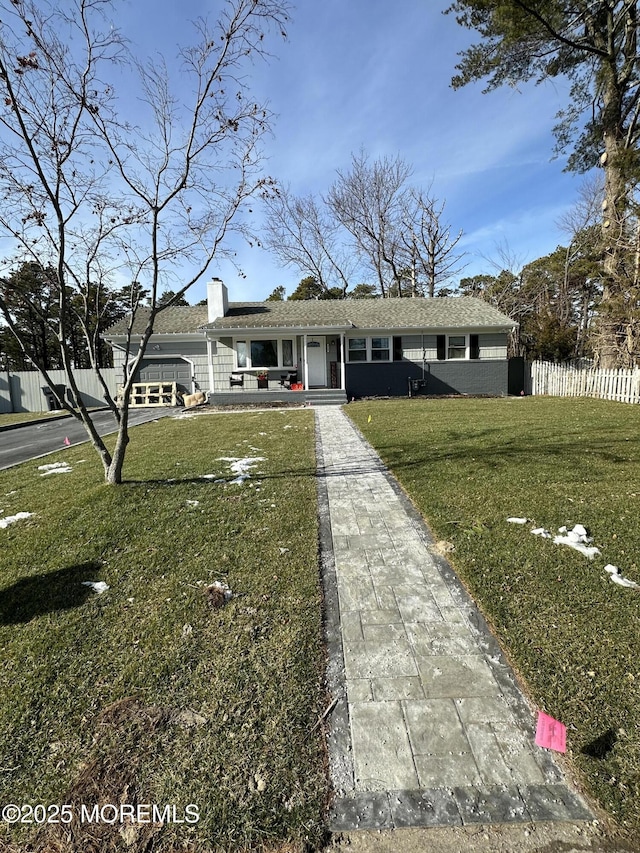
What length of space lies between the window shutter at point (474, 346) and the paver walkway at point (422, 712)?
14932 mm

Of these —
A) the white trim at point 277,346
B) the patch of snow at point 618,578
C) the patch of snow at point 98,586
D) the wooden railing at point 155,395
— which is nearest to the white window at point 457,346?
the white trim at point 277,346

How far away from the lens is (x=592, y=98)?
562 inches

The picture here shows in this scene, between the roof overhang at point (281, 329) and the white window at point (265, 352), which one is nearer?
the roof overhang at point (281, 329)

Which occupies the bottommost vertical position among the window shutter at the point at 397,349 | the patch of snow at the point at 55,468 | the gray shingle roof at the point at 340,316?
the patch of snow at the point at 55,468

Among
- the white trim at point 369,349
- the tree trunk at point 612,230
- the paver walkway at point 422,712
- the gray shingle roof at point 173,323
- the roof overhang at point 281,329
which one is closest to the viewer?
the paver walkway at point 422,712

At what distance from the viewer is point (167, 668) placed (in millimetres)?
2068

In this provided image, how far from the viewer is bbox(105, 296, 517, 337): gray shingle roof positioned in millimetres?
15305

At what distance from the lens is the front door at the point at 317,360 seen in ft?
52.9

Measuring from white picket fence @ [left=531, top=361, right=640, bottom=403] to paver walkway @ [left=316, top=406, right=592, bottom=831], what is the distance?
12866 millimetres

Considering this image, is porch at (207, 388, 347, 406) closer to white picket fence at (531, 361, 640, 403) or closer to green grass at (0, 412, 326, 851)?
white picket fence at (531, 361, 640, 403)

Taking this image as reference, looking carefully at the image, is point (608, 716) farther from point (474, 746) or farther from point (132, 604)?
point (132, 604)

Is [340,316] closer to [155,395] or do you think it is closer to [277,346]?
[277,346]

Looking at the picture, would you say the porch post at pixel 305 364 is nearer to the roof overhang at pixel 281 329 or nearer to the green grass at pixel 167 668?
the roof overhang at pixel 281 329

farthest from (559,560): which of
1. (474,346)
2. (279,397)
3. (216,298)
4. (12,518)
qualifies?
(216,298)
